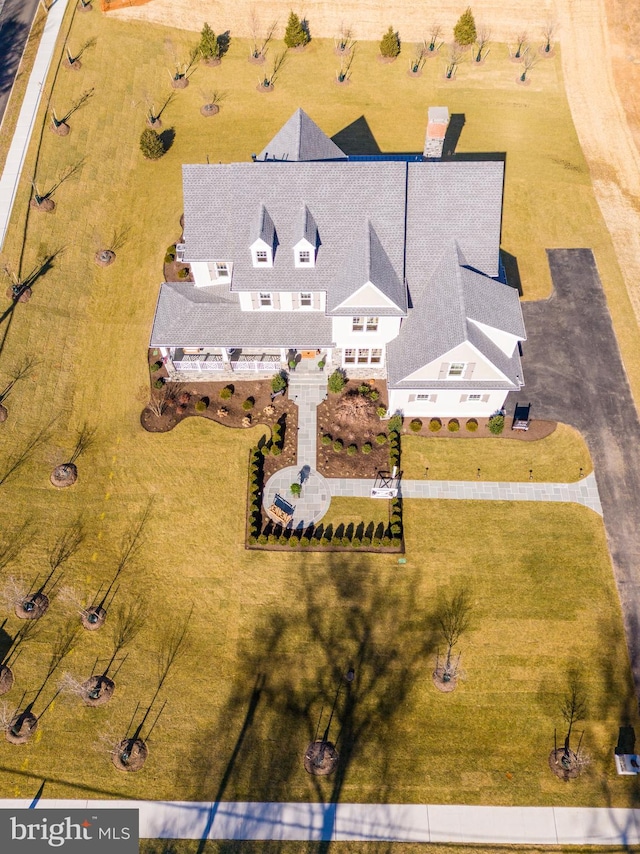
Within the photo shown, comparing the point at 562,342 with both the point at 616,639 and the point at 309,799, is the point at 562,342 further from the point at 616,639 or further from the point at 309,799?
the point at 309,799

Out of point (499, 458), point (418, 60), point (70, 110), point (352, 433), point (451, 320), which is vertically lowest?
point (499, 458)

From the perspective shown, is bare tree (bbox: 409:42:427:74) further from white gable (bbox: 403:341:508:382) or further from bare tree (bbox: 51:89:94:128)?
white gable (bbox: 403:341:508:382)

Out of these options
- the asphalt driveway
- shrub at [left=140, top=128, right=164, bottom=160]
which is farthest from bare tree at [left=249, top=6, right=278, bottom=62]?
the asphalt driveway

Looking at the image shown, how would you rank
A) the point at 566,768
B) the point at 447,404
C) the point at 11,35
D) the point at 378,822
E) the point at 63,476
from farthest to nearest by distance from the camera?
the point at 11,35 < the point at 447,404 < the point at 63,476 < the point at 566,768 < the point at 378,822

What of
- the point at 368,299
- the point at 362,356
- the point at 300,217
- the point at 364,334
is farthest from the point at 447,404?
the point at 300,217

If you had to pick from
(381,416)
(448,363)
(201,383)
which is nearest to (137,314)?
(201,383)

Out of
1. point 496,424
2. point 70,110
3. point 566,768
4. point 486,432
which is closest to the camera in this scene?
point 566,768

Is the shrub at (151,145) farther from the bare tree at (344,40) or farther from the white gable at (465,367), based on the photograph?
the white gable at (465,367)

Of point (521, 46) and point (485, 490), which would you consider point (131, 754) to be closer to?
point (485, 490)
